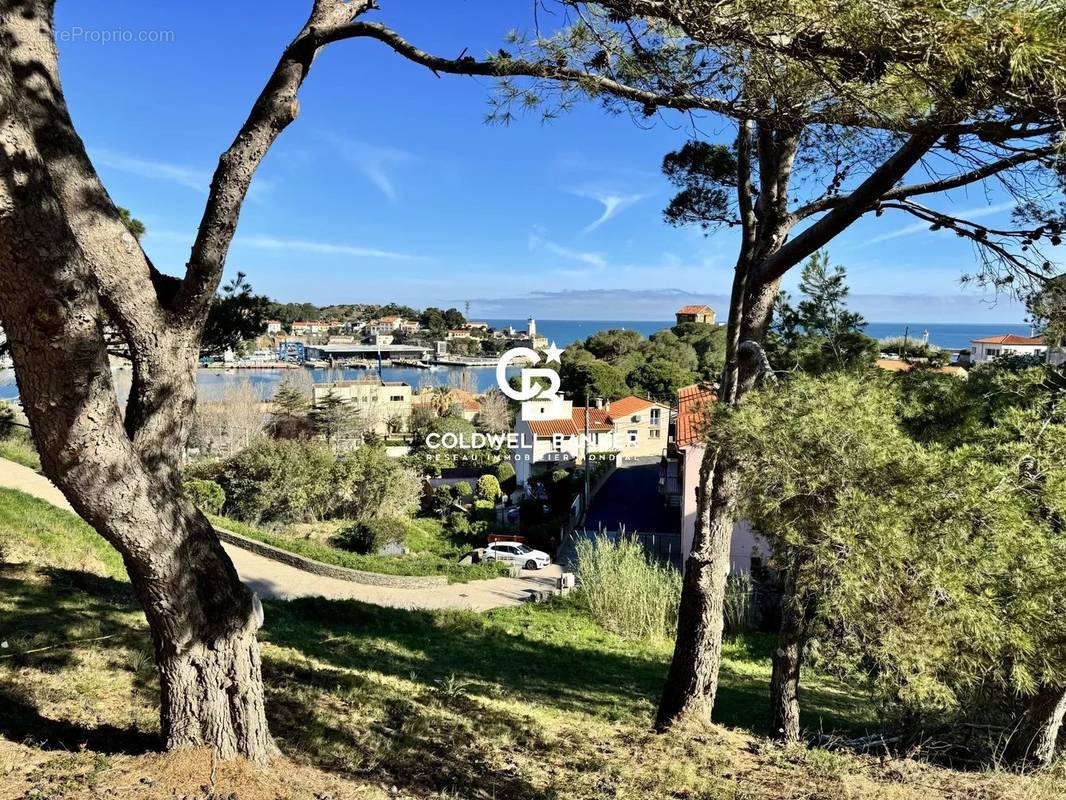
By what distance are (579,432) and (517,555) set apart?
13432mm

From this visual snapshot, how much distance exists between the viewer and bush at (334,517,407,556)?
17000mm

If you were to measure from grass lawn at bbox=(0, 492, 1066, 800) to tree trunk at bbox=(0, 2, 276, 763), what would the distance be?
0.92ft

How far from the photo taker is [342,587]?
42.3ft

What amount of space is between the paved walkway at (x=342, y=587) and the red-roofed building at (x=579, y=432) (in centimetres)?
1363

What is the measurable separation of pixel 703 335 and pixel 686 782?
5687cm

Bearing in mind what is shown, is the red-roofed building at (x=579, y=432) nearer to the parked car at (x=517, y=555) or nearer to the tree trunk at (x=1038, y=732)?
the parked car at (x=517, y=555)

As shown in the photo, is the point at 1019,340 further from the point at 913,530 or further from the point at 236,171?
the point at 236,171

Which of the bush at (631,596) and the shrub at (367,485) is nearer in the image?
the bush at (631,596)

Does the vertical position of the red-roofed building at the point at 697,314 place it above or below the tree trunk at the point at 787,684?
above

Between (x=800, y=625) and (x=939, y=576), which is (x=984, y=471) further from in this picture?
(x=800, y=625)

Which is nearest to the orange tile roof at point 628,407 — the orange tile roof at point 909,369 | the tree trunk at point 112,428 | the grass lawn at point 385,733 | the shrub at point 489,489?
the shrub at point 489,489

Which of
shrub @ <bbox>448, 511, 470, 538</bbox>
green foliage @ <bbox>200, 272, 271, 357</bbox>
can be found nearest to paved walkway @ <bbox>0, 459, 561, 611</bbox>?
shrub @ <bbox>448, 511, 470, 538</bbox>

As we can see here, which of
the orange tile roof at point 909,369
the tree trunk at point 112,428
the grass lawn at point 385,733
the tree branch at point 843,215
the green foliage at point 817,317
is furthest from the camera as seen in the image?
the green foliage at point 817,317

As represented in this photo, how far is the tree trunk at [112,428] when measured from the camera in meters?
2.01
